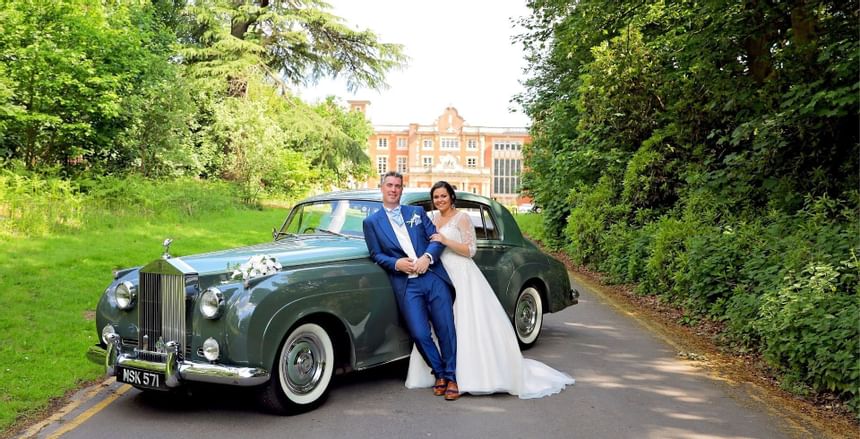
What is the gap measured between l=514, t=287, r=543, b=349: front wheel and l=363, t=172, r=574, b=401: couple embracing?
1.45 meters

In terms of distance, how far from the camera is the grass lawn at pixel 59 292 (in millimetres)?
6102

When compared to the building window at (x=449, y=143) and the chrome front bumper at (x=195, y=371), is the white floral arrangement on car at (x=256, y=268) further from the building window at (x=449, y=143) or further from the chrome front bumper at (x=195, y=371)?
the building window at (x=449, y=143)

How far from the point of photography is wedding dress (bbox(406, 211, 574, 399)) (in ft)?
Result: 19.3

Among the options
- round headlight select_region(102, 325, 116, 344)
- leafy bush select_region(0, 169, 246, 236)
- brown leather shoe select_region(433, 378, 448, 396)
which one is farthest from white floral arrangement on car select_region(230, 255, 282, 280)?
leafy bush select_region(0, 169, 246, 236)

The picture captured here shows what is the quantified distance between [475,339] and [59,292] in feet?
22.2

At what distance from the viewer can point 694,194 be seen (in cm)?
1230

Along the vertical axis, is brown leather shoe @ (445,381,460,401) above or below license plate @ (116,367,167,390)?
below

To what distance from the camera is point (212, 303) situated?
4965mm

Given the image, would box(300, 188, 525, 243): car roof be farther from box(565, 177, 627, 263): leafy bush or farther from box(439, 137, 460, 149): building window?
box(439, 137, 460, 149): building window

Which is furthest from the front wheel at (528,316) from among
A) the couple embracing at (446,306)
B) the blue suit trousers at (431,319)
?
the blue suit trousers at (431,319)

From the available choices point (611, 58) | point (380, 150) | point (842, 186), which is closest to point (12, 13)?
point (611, 58)

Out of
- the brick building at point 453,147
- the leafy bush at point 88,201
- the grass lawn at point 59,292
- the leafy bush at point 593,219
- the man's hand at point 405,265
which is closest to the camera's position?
the man's hand at point 405,265

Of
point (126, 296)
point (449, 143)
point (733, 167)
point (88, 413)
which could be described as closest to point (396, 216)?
point (126, 296)

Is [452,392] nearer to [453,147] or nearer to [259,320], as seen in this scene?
[259,320]
